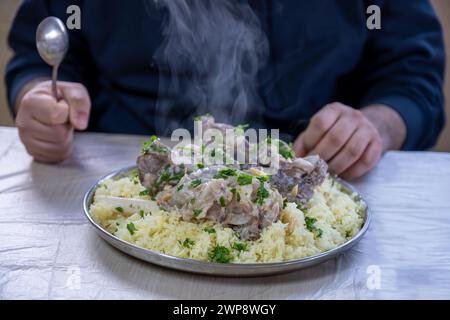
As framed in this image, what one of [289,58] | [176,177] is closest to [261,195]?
[176,177]

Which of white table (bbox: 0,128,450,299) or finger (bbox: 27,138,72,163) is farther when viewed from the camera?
finger (bbox: 27,138,72,163)

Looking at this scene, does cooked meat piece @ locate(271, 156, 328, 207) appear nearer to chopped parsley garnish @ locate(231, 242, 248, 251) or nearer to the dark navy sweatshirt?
chopped parsley garnish @ locate(231, 242, 248, 251)

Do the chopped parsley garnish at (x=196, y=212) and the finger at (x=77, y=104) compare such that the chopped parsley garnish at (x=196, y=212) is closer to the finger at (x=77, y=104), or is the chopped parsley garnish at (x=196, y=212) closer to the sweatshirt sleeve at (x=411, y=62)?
the finger at (x=77, y=104)

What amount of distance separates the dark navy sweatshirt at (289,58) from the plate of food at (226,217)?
0.93 meters

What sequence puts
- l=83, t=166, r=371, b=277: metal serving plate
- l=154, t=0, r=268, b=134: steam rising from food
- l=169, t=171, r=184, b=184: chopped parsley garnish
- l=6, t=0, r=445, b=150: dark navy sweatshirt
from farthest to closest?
l=6, t=0, r=445, b=150: dark navy sweatshirt < l=154, t=0, r=268, b=134: steam rising from food < l=169, t=171, r=184, b=184: chopped parsley garnish < l=83, t=166, r=371, b=277: metal serving plate

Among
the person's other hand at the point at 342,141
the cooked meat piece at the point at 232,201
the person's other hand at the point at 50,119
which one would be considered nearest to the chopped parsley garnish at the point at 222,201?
the cooked meat piece at the point at 232,201

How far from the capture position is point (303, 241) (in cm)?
140

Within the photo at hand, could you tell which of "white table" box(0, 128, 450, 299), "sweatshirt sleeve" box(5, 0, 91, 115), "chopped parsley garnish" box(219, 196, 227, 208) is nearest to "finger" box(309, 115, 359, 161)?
"white table" box(0, 128, 450, 299)

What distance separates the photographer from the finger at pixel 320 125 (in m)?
1.98

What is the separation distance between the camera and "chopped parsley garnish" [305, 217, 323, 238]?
144cm

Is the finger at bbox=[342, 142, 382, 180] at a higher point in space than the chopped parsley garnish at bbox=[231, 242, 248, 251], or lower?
lower

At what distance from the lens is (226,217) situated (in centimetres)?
140

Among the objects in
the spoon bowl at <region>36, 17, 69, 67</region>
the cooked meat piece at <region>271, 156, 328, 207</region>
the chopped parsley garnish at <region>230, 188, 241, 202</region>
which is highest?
the spoon bowl at <region>36, 17, 69, 67</region>

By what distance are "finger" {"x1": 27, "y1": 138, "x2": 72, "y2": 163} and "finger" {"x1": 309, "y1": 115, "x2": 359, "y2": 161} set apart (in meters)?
0.89
